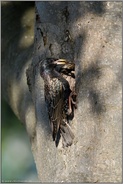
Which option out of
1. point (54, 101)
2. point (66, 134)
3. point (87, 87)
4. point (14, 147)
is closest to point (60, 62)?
point (54, 101)

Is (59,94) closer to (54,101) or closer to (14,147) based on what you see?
(54,101)

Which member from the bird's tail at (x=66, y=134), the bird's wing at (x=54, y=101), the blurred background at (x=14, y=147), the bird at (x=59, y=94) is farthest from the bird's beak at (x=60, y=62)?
the blurred background at (x=14, y=147)

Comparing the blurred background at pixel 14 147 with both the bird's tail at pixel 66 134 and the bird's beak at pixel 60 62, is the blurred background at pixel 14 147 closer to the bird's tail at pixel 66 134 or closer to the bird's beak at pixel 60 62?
the bird's beak at pixel 60 62

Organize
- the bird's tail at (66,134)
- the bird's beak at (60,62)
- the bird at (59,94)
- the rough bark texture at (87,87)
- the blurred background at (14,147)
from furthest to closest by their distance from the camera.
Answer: the blurred background at (14,147) < the bird's beak at (60,62) < the bird at (59,94) < the bird's tail at (66,134) < the rough bark texture at (87,87)

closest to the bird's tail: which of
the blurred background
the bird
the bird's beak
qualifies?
the bird

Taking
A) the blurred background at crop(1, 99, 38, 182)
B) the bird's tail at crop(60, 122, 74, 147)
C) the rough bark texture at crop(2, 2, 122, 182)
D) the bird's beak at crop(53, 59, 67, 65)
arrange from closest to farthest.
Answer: the rough bark texture at crop(2, 2, 122, 182), the bird's tail at crop(60, 122, 74, 147), the bird's beak at crop(53, 59, 67, 65), the blurred background at crop(1, 99, 38, 182)

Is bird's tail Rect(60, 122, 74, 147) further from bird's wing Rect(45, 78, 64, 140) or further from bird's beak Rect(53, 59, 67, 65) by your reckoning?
bird's beak Rect(53, 59, 67, 65)
